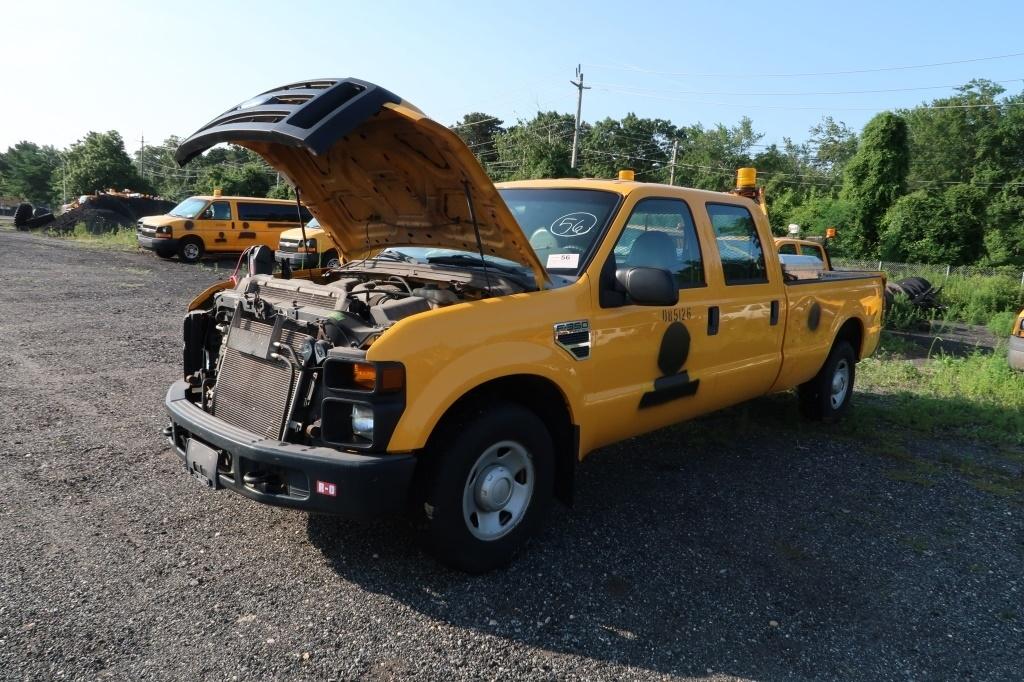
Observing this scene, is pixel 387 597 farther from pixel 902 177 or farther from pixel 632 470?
pixel 902 177

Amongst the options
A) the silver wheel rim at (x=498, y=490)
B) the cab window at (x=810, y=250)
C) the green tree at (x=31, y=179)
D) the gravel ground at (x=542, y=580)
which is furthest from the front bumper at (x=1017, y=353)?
the green tree at (x=31, y=179)

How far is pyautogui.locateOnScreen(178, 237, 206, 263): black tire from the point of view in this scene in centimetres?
1941

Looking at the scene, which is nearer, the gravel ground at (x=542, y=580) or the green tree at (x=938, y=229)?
the gravel ground at (x=542, y=580)

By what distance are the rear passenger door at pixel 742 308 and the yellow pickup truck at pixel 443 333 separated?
0.02 metres

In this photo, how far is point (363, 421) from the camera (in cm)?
309

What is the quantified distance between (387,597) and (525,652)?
0.71 m

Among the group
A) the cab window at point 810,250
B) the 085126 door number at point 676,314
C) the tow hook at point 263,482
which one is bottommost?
the tow hook at point 263,482

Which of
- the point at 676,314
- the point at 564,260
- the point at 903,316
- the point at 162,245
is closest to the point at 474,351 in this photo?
the point at 564,260

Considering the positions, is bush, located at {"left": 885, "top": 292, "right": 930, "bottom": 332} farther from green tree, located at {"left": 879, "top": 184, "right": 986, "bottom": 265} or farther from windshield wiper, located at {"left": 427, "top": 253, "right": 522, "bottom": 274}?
green tree, located at {"left": 879, "top": 184, "right": 986, "bottom": 265}

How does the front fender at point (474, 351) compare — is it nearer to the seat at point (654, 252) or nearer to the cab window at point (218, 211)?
the seat at point (654, 252)

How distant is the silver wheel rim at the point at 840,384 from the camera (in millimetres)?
6637

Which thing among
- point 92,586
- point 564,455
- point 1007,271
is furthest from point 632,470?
point 1007,271

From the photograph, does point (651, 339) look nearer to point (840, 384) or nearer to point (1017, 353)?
point (840, 384)

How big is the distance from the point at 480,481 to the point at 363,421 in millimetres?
688
